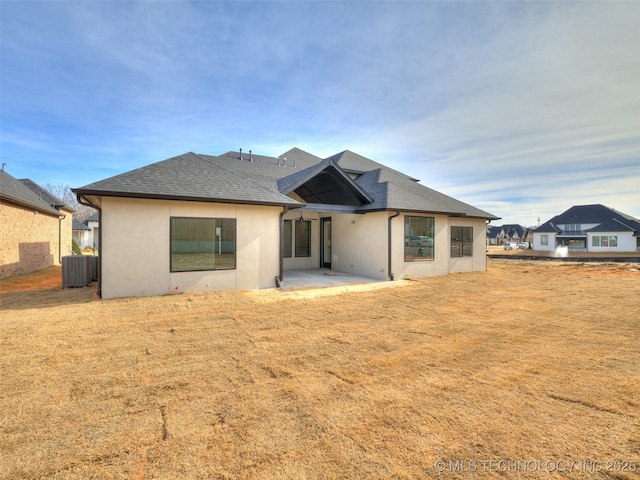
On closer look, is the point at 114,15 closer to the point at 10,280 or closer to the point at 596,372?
the point at 10,280

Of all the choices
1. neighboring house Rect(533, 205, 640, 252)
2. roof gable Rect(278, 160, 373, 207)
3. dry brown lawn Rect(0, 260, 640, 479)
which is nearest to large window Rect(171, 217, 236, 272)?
dry brown lawn Rect(0, 260, 640, 479)

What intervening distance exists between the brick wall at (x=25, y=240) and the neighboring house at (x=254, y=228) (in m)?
7.09

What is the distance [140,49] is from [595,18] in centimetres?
1552

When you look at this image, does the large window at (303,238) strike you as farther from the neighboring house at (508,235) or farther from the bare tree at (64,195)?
the neighboring house at (508,235)

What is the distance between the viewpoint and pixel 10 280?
11766mm

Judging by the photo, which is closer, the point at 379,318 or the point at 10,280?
the point at 379,318

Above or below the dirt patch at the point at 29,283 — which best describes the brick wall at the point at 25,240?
above

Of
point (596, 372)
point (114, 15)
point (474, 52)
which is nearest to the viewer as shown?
point (596, 372)

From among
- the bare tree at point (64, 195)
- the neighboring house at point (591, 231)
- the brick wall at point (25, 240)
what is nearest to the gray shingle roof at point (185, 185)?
the brick wall at point (25, 240)

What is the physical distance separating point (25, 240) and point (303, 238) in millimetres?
13567

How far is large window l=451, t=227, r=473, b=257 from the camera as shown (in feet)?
47.5

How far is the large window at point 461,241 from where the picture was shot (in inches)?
571

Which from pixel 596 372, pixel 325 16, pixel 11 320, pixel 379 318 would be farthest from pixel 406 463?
pixel 325 16

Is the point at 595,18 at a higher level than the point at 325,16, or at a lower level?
lower
